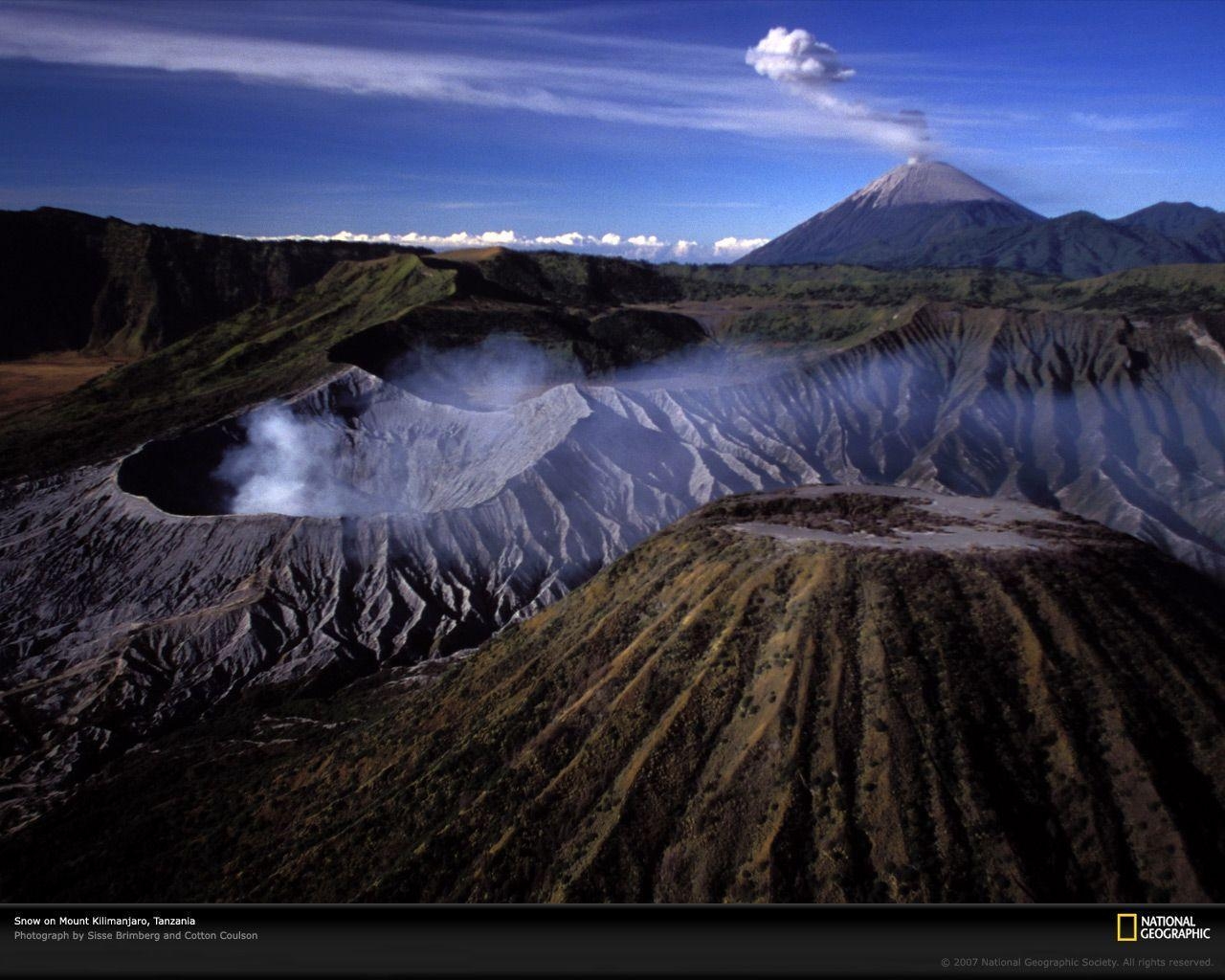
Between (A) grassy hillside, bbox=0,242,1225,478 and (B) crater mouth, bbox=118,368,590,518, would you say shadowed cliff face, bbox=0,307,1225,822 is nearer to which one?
(B) crater mouth, bbox=118,368,590,518

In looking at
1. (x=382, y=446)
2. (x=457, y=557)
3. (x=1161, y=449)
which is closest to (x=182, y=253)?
(x=382, y=446)

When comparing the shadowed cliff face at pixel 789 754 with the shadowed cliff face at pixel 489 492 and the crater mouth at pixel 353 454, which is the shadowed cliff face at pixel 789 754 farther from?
the crater mouth at pixel 353 454

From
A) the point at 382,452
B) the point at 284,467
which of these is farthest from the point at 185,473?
the point at 382,452

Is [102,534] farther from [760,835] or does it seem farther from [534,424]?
[760,835]

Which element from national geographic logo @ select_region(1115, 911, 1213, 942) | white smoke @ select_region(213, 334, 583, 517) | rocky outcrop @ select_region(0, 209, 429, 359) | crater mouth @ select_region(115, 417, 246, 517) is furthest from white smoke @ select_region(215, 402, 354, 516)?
rocky outcrop @ select_region(0, 209, 429, 359)

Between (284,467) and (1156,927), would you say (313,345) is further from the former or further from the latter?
(1156,927)
